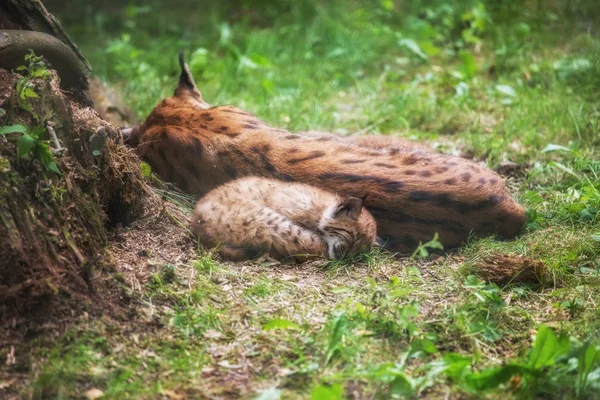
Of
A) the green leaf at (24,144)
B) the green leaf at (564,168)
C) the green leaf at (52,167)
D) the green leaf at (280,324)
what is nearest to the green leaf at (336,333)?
the green leaf at (280,324)

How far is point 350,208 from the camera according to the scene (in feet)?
17.6

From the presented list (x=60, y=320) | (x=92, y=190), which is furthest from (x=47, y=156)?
(x=60, y=320)

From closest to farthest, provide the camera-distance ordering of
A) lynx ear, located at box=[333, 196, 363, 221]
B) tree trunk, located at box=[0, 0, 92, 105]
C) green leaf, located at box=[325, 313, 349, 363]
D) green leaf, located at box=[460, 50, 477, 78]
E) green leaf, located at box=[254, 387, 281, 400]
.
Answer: green leaf, located at box=[254, 387, 281, 400] < green leaf, located at box=[325, 313, 349, 363] < tree trunk, located at box=[0, 0, 92, 105] < lynx ear, located at box=[333, 196, 363, 221] < green leaf, located at box=[460, 50, 477, 78]

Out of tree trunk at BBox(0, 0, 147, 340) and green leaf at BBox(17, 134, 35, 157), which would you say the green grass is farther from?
green leaf at BBox(17, 134, 35, 157)

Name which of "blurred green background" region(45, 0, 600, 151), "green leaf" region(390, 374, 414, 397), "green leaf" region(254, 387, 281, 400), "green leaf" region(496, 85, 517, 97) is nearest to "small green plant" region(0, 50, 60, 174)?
"green leaf" region(254, 387, 281, 400)

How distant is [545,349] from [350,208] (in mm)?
1885

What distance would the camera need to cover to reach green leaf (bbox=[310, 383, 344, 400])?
3.48 metres

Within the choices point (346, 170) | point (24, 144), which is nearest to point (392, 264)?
point (346, 170)

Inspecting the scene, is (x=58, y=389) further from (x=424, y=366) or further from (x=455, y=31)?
(x=455, y=31)

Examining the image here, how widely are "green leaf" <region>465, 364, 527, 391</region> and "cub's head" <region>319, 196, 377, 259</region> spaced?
5.90 ft

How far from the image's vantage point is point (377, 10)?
38.0 ft

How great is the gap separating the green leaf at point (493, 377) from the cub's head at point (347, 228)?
1.80m

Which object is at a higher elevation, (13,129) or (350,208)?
(13,129)

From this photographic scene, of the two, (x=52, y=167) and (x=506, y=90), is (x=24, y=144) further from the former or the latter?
(x=506, y=90)
